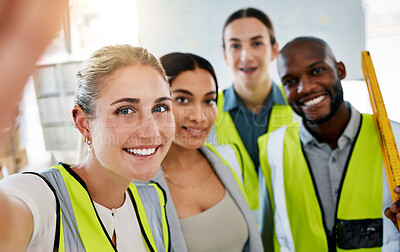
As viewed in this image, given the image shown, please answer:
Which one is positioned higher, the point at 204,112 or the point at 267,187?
the point at 204,112

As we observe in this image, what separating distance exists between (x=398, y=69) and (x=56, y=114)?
142 centimetres

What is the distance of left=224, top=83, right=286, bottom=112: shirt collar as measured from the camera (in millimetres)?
1537

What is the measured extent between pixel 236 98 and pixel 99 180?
2.44 feet

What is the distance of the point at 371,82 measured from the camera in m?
1.40

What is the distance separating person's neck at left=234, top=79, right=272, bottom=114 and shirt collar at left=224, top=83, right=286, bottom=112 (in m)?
0.01

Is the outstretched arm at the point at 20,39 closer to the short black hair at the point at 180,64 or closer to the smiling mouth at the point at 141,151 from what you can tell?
the smiling mouth at the point at 141,151

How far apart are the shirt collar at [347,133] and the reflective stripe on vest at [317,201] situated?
23 mm

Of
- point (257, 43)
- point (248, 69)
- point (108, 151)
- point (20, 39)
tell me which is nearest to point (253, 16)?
point (257, 43)

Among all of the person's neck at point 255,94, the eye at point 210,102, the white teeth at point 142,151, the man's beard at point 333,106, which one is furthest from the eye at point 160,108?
the man's beard at point 333,106

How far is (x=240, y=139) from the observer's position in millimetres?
1562

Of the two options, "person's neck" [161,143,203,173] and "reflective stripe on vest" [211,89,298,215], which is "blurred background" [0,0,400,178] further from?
"person's neck" [161,143,203,173]

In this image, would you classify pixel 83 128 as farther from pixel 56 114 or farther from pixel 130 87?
pixel 56 114

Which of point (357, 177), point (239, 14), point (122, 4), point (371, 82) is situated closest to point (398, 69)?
point (371, 82)

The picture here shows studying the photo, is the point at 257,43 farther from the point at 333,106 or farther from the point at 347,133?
the point at 347,133
